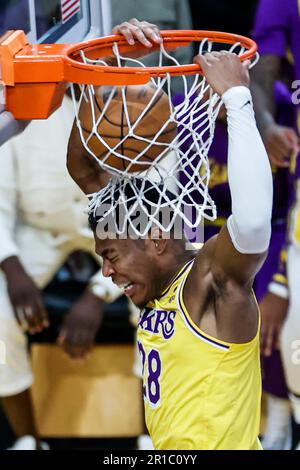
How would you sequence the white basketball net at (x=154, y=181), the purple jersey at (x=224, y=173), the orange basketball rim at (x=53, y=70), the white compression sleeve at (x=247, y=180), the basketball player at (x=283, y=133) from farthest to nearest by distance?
the purple jersey at (x=224, y=173), the basketball player at (x=283, y=133), the white basketball net at (x=154, y=181), the orange basketball rim at (x=53, y=70), the white compression sleeve at (x=247, y=180)

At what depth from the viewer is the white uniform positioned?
13.1 feet

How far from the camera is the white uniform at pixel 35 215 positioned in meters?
3.99

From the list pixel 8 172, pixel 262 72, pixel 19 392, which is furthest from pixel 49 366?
pixel 262 72

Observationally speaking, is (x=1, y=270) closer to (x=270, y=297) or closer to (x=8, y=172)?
(x=8, y=172)

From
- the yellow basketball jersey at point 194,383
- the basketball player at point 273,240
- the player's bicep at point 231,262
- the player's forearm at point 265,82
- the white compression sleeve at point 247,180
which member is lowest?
the basketball player at point 273,240

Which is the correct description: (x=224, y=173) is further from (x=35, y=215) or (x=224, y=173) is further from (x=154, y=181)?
(x=154, y=181)

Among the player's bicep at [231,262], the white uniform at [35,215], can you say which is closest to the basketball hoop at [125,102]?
the player's bicep at [231,262]

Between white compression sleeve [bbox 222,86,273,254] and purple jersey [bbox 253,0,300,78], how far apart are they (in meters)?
1.56

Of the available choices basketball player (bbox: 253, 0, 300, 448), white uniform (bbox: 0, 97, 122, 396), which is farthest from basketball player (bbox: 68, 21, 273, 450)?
white uniform (bbox: 0, 97, 122, 396)

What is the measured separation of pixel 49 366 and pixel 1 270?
0.48 m

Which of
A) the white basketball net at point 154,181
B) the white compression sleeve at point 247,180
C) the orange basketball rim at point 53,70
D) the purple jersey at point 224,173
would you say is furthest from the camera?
the purple jersey at point 224,173

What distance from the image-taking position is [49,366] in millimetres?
4285

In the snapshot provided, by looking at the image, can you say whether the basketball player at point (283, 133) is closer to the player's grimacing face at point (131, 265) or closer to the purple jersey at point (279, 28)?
the purple jersey at point (279, 28)

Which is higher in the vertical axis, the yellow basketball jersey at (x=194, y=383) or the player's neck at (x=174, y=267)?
the player's neck at (x=174, y=267)
